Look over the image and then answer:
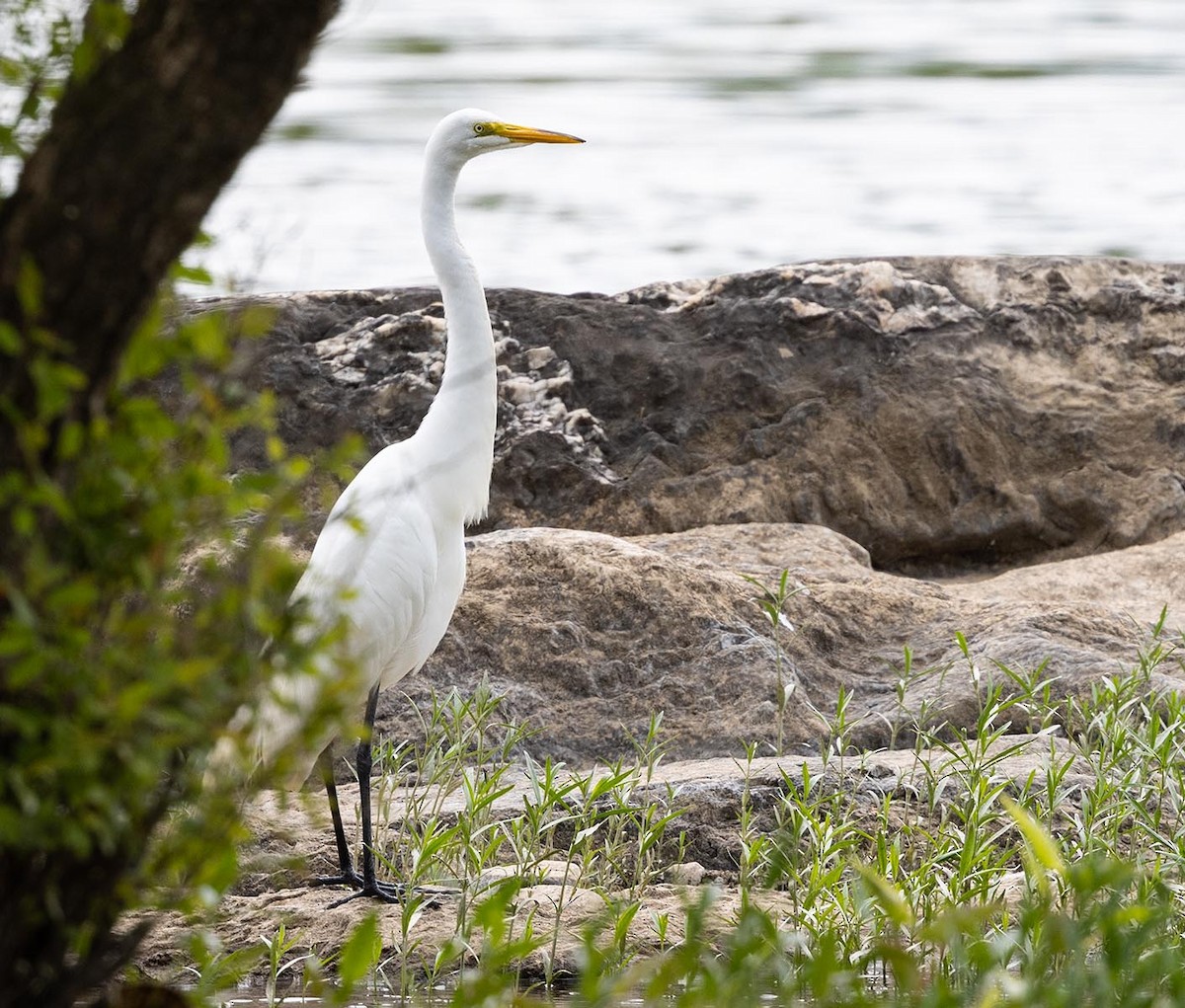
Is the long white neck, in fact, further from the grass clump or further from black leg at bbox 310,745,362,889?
black leg at bbox 310,745,362,889

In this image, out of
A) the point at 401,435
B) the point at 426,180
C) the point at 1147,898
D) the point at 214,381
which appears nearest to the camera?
the point at 214,381

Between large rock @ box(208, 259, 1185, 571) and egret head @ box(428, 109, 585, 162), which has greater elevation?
egret head @ box(428, 109, 585, 162)

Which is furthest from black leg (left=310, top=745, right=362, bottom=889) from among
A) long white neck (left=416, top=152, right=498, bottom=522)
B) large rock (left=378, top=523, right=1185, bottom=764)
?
long white neck (left=416, top=152, right=498, bottom=522)

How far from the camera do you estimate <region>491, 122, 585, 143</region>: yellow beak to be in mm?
5223

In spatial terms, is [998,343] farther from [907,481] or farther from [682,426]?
[682,426]

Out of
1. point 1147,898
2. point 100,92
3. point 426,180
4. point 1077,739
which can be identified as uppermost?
point 100,92

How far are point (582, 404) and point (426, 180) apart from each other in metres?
1.57

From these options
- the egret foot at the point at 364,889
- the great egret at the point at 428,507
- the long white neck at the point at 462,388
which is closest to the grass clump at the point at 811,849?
the egret foot at the point at 364,889

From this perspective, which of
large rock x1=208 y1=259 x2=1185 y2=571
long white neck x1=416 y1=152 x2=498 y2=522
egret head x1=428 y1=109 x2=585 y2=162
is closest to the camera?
long white neck x1=416 y1=152 x2=498 y2=522

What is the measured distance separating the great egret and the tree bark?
2.51 metres

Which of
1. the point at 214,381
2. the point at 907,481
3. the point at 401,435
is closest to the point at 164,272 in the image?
the point at 214,381

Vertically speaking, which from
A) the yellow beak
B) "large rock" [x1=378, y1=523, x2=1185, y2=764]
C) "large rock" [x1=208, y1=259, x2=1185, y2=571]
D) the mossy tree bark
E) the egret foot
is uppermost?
the mossy tree bark

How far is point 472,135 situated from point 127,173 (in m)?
3.46

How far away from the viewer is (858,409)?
6508mm
